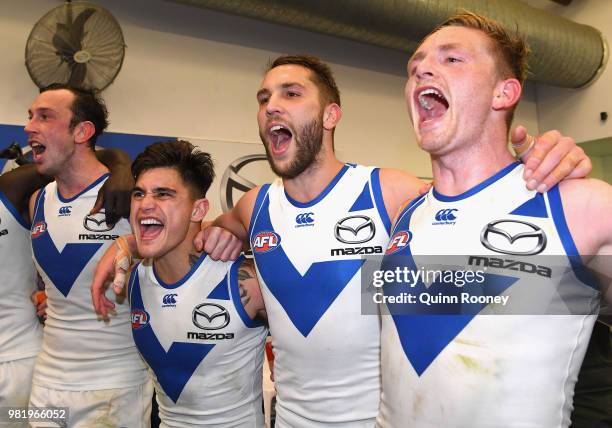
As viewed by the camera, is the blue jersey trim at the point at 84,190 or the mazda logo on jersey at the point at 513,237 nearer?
the mazda logo on jersey at the point at 513,237

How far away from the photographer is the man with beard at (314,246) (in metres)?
1.95

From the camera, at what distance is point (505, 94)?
5.55ft

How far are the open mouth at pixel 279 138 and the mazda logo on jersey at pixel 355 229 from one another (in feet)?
1.65

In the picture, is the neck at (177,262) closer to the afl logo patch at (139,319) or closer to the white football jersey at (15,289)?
the afl logo patch at (139,319)

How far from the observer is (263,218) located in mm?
2297

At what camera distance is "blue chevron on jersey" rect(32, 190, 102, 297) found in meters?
2.69

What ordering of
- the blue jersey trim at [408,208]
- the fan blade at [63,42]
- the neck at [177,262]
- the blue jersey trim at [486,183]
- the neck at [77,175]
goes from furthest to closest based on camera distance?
the fan blade at [63,42]
the neck at [77,175]
the neck at [177,262]
the blue jersey trim at [408,208]
the blue jersey trim at [486,183]

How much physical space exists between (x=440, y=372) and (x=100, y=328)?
1980mm

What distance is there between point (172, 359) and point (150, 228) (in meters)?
0.64

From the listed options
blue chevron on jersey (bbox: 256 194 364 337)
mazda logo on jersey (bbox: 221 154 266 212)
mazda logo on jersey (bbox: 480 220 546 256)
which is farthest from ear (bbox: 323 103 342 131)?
Answer: mazda logo on jersey (bbox: 221 154 266 212)

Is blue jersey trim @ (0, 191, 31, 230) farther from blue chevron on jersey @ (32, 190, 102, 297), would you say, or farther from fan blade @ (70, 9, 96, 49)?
fan blade @ (70, 9, 96, 49)

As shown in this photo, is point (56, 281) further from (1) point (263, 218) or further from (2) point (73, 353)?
(1) point (263, 218)

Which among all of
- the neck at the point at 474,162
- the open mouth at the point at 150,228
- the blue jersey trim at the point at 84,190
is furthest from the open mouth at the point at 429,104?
the blue jersey trim at the point at 84,190

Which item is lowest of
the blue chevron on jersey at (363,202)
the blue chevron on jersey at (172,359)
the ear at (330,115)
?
the blue chevron on jersey at (172,359)
